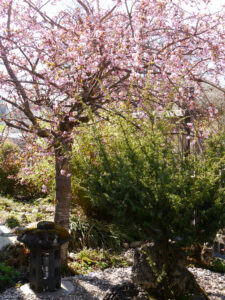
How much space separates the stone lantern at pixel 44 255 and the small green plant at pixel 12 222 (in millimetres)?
2679

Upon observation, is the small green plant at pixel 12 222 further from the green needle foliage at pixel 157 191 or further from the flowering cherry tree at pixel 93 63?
the green needle foliage at pixel 157 191

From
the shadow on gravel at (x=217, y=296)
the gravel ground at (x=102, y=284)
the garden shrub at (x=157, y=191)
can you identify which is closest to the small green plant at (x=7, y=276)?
the gravel ground at (x=102, y=284)

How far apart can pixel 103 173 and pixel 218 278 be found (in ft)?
8.12

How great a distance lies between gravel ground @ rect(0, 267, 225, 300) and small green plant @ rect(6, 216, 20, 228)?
8.06 feet

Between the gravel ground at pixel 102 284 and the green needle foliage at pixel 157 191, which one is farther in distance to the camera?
the gravel ground at pixel 102 284

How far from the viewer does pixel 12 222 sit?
6.82 meters

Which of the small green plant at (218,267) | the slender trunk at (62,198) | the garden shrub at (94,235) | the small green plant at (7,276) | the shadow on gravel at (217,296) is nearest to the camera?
the shadow on gravel at (217,296)

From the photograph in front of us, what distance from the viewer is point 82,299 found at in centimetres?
395

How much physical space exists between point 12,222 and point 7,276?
7.94 feet

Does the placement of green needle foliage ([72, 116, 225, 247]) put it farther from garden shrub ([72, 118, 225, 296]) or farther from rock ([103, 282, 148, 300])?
rock ([103, 282, 148, 300])

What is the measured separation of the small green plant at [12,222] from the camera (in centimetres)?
669

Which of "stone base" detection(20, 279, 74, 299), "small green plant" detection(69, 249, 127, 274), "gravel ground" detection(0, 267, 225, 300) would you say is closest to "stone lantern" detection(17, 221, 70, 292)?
"stone base" detection(20, 279, 74, 299)

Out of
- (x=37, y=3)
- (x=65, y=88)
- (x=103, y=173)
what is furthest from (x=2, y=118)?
(x=37, y=3)

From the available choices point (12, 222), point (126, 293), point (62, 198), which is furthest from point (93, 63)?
point (12, 222)
